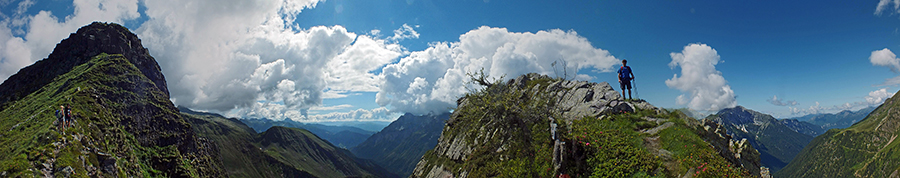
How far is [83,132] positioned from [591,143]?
186m

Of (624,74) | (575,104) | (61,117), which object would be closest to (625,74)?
(624,74)

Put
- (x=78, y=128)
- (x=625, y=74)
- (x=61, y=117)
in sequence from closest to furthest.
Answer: (x=625, y=74) < (x=61, y=117) < (x=78, y=128)

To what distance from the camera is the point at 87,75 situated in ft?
585

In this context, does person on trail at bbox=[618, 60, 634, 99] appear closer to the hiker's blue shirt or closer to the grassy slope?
the hiker's blue shirt

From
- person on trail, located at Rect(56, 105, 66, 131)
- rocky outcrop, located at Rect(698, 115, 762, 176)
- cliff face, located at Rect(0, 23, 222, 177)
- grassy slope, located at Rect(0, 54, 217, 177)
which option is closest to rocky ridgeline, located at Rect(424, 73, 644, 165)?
rocky outcrop, located at Rect(698, 115, 762, 176)

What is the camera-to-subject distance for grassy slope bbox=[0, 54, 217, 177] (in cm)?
9744

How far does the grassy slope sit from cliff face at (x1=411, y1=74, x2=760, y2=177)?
439 ft

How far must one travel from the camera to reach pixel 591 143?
19.0 m

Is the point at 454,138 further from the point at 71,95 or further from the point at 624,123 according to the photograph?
the point at 71,95

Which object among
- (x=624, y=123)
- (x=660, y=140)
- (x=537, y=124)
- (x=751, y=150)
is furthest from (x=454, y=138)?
(x=751, y=150)

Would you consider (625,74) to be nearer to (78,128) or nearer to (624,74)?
(624,74)

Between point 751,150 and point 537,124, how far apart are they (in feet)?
38.9

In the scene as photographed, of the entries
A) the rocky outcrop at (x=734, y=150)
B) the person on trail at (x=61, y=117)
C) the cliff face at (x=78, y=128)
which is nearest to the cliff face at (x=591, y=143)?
the rocky outcrop at (x=734, y=150)

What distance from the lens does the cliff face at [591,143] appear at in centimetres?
1588
